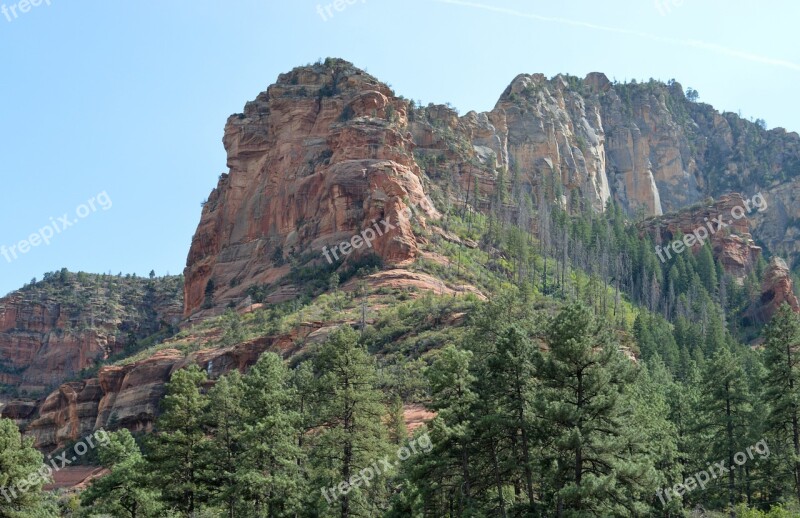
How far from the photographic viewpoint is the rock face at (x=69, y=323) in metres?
172

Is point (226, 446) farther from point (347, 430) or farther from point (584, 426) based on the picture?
point (584, 426)

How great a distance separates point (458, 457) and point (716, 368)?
740 inches

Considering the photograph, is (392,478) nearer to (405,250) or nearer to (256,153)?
(405,250)

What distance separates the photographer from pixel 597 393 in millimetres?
34906

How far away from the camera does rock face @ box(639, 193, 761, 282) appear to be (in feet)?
473

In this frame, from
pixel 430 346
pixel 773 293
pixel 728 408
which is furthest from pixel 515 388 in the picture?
pixel 773 293

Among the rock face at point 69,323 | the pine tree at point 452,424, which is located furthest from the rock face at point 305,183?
the pine tree at point 452,424

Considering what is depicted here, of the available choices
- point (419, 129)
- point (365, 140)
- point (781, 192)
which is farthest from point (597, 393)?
point (781, 192)

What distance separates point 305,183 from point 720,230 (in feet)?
252

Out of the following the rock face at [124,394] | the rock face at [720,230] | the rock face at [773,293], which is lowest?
the rock face at [124,394]

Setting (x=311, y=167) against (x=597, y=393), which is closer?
(x=597, y=393)

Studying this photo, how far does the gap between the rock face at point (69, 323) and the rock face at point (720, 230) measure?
311ft

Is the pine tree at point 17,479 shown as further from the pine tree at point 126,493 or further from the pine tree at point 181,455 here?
the pine tree at point 181,455

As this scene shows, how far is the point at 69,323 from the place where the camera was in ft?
585
